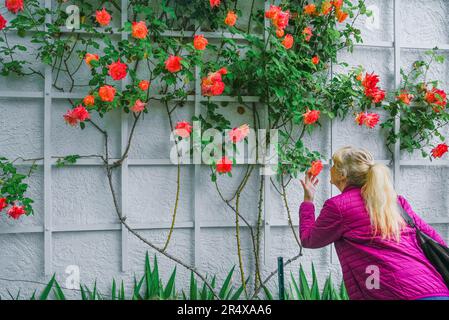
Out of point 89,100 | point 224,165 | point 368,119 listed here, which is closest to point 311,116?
point 368,119

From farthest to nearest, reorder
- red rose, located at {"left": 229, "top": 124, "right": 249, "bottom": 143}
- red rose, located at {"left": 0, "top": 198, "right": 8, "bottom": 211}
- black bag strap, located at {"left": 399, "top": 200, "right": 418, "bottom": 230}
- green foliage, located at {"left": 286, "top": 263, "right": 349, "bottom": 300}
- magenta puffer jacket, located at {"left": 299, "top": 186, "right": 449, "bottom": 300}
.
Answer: green foliage, located at {"left": 286, "top": 263, "right": 349, "bottom": 300}
red rose, located at {"left": 229, "top": 124, "right": 249, "bottom": 143}
red rose, located at {"left": 0, "top": 198, "right": 8, "bottom": 211}
black bag strap, located at {"left": 399, "top": 200, "right": 418, "bottom": 230}
magenta puffer jacket, located at {"left": 299, "top": 186, "right": 449, "bottom": 300}

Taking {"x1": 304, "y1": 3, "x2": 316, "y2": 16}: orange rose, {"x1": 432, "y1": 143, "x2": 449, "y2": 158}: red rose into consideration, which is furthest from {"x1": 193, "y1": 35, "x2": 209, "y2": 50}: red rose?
{"x1": 432, "y1": 143, "x2": 449, "y2": 158}: red rose

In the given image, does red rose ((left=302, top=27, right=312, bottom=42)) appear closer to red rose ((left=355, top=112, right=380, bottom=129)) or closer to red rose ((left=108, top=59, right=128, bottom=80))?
red rose ((left=355, top=112, right=380, bottom=129))

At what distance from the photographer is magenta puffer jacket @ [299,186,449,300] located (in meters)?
1.50

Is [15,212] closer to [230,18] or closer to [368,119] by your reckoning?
[230,18]

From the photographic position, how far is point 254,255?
2453 mm

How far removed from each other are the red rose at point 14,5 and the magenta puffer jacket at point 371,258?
1615 mm

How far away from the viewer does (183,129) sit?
2.22 metres

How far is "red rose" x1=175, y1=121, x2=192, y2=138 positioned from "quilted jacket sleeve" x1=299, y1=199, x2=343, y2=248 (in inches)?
29.0

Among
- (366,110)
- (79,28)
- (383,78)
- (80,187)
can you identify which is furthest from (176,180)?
(383,78)

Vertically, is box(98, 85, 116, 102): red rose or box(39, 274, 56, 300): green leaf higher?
box(98, 85, 116, 102): red rose

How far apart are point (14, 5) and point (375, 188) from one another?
5.68 ft

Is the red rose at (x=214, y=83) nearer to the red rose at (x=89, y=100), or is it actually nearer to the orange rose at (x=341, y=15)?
the red rose at (x=89, y=100)

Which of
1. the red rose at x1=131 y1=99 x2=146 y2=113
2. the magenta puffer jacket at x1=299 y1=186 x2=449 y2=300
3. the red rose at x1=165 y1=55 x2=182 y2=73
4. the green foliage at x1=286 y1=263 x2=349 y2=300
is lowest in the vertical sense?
the green foliage at x1=286 y1=263 x2=349 y2=300
